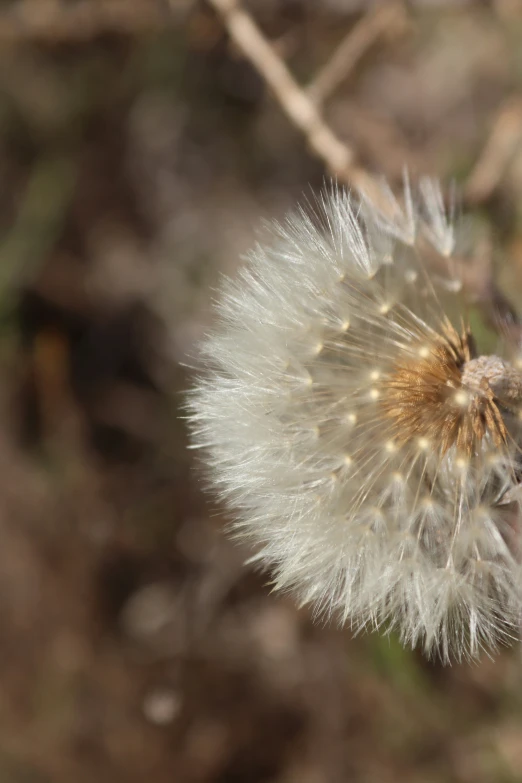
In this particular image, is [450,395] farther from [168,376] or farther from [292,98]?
[168,376]

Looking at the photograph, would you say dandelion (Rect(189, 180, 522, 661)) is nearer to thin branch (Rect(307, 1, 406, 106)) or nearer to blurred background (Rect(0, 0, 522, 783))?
thin branch (Rect(307, 1, 406, 106))

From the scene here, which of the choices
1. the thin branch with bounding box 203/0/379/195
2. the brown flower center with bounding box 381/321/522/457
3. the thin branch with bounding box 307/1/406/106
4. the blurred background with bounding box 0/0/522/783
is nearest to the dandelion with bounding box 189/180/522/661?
the brown flower center with bounding box 381/321/522/457

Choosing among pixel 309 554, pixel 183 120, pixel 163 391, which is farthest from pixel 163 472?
pixel 309 554

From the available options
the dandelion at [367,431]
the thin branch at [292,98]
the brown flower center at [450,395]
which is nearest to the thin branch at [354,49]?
the thin branch at [292,98]

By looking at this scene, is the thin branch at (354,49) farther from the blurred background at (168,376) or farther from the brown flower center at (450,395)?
the brown flower center at (450,395)

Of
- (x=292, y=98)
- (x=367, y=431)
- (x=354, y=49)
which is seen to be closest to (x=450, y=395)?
(x=367, y=431)

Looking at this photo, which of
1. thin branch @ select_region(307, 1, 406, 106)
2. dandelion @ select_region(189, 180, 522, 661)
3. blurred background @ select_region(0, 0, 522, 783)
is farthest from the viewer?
blurred background @ select_region(0, 0, 522, 783)
